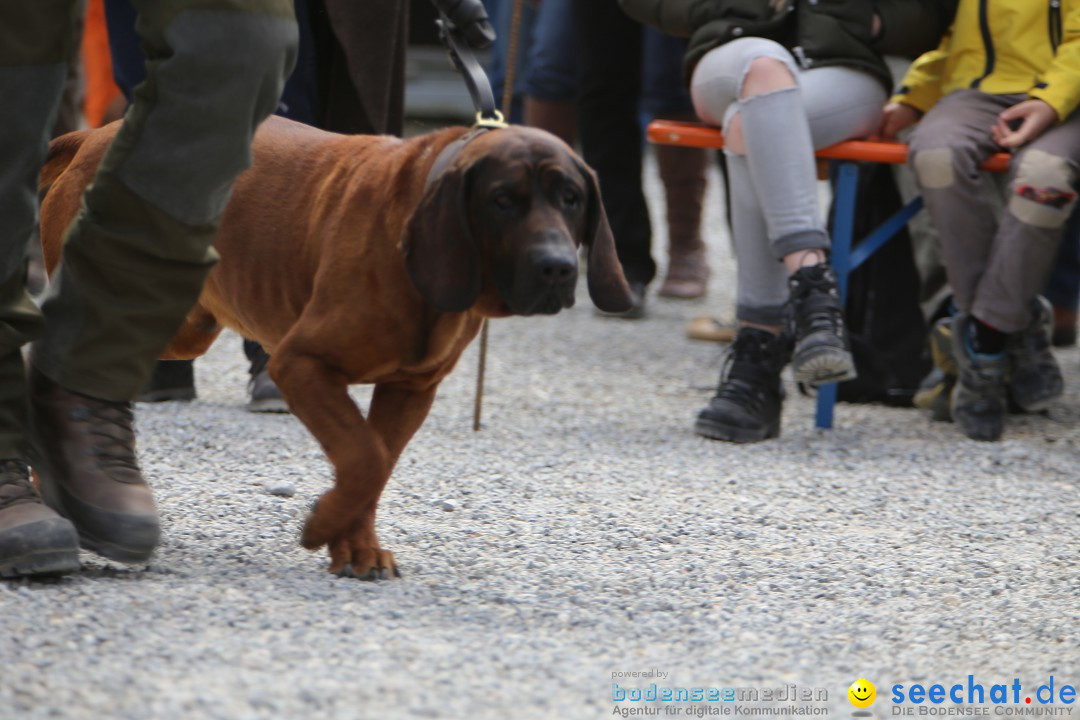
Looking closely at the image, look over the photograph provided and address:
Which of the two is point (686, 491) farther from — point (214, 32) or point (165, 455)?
point (214, 32)

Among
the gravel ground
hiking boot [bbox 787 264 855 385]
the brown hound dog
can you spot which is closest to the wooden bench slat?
hiking boot [bbox 787 264 855 385]

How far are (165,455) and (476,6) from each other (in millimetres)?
1576

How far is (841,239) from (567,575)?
2.05 m

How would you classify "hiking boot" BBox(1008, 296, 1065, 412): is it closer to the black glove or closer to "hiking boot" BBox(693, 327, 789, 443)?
"hiking boot" BBox(693, 327, 789, 443)

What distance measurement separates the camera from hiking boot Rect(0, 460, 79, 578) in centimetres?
236

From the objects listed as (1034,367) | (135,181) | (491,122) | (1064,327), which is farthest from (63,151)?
(1064,327)

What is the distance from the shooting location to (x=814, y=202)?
416cm

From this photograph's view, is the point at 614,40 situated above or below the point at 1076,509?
above

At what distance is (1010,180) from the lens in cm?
414

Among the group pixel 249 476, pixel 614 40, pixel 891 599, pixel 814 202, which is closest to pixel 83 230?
pixel 249 476

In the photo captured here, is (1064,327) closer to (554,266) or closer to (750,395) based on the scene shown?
(750,395)

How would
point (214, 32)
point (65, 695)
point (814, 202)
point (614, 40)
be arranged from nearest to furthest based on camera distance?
point (65, 695) → point (214, 32) → point (814, 202) → point (614, 40)

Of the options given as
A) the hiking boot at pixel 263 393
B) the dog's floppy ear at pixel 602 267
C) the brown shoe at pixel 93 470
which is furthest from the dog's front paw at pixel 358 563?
the hiking boot at pixel 263 393

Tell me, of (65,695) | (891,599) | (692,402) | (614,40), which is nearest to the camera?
(65,695)
